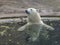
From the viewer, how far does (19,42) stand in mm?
4652

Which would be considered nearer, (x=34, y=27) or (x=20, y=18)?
(x=34, y=27)

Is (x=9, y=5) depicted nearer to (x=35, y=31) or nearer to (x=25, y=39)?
(x=35, y=31)

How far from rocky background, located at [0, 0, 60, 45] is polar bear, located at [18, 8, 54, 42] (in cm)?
13

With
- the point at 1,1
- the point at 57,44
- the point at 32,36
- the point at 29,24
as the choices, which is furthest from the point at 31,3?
the point at 57,44

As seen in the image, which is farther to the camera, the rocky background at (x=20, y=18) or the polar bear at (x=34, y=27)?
the polar bear at (x=34, y=27)

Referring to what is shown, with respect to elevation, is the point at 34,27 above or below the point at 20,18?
above

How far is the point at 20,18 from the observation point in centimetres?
651

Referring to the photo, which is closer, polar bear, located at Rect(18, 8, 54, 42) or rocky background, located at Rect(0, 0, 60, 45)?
rocky background, located at Rect(0, 0, 60, 45)

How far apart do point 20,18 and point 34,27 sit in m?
1.03

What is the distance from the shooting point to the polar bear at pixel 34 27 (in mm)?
5033

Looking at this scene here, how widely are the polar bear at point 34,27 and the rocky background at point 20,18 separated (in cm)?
13

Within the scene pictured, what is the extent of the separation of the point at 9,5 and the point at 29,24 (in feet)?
6.21

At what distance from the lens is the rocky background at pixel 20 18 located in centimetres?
478

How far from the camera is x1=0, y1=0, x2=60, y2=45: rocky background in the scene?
4.78 metres
